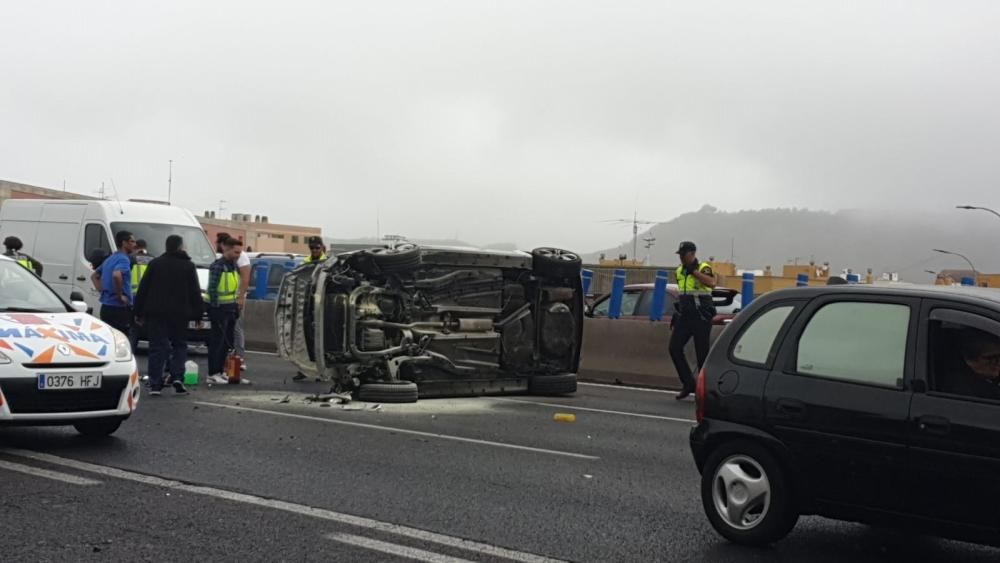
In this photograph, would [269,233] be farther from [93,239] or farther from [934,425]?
[934,425]

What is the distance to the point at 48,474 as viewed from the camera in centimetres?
715

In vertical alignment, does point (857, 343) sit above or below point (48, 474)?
above

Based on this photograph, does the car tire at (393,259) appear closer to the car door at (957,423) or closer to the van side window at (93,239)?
the car door at (957,423)

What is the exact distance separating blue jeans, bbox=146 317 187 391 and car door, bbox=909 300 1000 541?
8.35 m

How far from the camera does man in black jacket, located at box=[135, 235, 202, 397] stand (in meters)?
11.2

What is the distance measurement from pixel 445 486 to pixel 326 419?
330cm

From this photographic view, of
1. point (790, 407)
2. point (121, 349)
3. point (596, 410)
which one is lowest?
point (596, 410)

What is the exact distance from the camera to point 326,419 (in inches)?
402

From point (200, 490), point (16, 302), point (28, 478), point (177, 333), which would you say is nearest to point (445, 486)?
point (200, 490)

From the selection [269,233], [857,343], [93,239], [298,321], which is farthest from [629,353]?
[269,233]

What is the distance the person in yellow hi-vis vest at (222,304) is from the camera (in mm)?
13039

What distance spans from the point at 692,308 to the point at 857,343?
698 cm

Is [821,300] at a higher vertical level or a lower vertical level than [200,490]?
higher

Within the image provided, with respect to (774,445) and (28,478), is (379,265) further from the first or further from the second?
(774,445)
